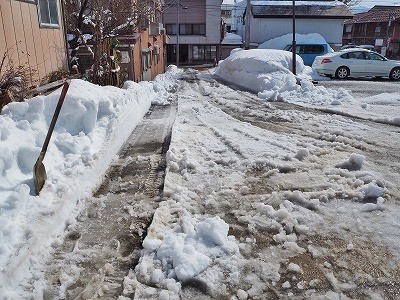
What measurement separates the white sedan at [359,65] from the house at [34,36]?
13.5 meters

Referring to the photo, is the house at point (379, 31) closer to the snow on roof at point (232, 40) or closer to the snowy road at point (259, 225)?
the snow on roof at point (232, 40)

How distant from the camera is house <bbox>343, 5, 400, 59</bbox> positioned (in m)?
35.9

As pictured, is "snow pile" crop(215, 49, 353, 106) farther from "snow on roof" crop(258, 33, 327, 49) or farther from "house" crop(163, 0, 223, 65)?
"house" crop(163, 0, 223, 65)

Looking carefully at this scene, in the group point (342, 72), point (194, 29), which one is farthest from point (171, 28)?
point (342, 72)

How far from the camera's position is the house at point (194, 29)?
3578 cm

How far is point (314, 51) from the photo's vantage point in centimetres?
2292

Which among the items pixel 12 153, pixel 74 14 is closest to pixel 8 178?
pixel 12 153

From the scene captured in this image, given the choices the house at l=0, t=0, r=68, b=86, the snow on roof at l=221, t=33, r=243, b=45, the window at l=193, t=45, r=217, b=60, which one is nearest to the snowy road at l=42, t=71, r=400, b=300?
the house at l=0, t=0, r=68, b=86

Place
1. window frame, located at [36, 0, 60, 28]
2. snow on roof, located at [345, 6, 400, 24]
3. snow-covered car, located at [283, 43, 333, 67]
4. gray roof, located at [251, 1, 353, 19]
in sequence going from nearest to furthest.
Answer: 1. window frame, located at [36, 0, 60, 28]
2. snow-covered car, located at [283, 43, 333, 67]
3. gray roof, located at [251, 1, 353, 19]
4. snow on roof, located at [345, 6, 400, 24]

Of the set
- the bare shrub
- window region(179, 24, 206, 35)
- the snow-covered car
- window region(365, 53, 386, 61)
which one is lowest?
the bare shrub

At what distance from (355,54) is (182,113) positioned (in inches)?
507

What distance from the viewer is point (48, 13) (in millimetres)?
7566

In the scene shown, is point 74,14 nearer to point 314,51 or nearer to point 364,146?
point 364,146

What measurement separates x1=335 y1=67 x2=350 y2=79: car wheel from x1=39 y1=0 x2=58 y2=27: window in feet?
46.1
